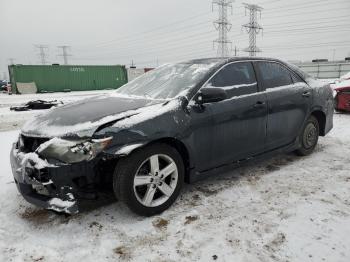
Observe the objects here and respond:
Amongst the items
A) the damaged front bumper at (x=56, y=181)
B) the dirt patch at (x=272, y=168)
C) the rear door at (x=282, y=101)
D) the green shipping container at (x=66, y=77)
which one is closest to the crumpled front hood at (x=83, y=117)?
the damaged front bumper at (x=56, y=181)

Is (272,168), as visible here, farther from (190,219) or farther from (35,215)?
(35,215)

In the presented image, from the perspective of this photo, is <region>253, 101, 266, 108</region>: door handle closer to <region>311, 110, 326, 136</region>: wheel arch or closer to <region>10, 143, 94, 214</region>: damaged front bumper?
<region>311, 110, 326, 136</region>: wheel arch

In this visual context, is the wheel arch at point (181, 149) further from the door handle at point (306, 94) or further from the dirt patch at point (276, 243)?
the door handle at point (306, 94)

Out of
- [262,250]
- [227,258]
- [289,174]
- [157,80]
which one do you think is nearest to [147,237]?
[227,258]

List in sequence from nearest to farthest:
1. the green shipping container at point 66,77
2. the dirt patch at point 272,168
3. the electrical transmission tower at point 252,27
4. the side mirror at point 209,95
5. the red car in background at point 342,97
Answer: the side mirror at point 209,95 < the dirt patch at point 272,168 < the red car in background at point 342,97 < the green shipping container at point 66,77 < the electrical transmission tower at point 252,27

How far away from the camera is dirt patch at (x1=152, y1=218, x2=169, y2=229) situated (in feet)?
9.54

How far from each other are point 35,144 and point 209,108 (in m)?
1.78

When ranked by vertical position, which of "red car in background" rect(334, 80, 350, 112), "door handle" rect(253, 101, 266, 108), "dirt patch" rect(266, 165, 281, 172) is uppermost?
"door handle" rect(253, 101, 266, 108)

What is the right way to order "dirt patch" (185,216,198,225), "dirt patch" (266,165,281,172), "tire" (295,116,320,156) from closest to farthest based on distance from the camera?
"dirt patch" (185,216,198,225)
"dirt patch" (266,165,281,172)
"tire" (295,116,320,156)

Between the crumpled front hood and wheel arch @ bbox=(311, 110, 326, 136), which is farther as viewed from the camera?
wheel arch @ bbox=(311, 110, 326, 136)

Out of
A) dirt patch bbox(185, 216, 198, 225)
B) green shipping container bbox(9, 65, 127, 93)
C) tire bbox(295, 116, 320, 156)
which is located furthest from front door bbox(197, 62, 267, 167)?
green shipping container bbox(9, 65, 127, 93)

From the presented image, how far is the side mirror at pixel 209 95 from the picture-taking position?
10.7ft

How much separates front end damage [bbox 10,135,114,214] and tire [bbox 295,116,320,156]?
3210 millimetres

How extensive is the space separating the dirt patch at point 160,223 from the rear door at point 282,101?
182 cm
